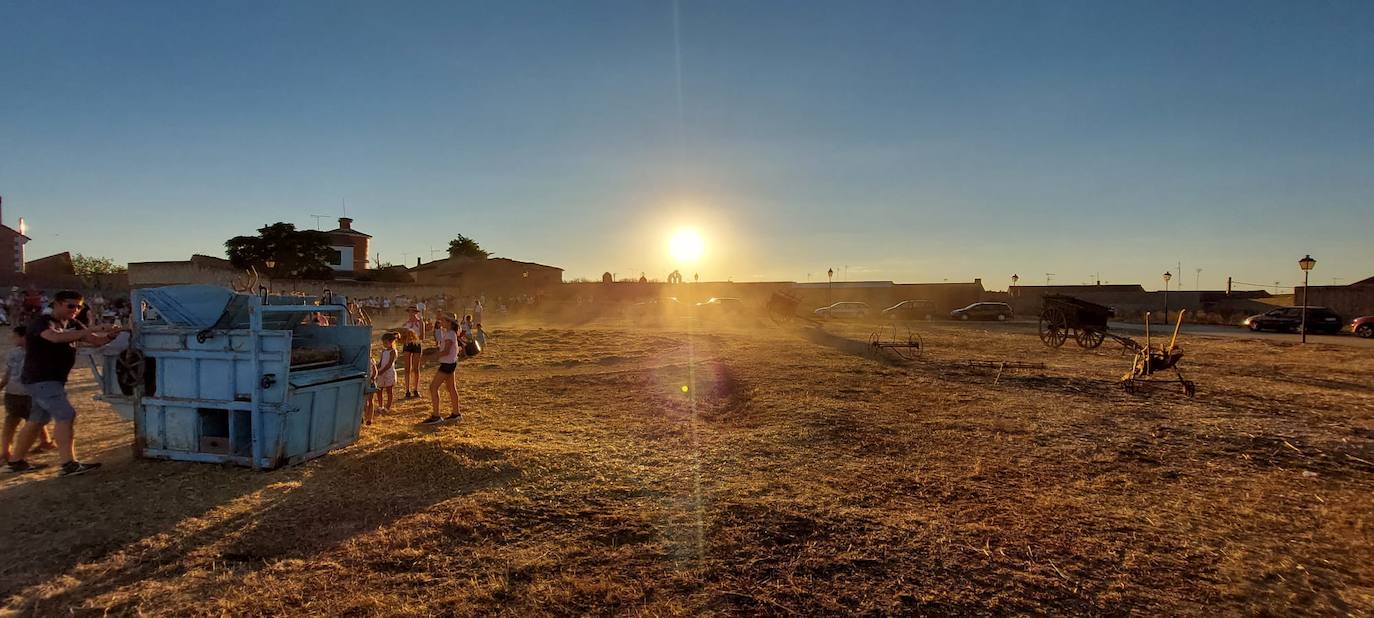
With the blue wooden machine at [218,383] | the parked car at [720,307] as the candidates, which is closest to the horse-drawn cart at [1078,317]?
the blue wooden machine at [218,383]

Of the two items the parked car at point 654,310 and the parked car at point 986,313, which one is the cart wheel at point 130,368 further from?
the parked car at point 986,313

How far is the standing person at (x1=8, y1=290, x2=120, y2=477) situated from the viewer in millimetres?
5484

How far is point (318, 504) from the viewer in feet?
16.5

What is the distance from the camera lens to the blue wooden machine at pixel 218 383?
5.74m

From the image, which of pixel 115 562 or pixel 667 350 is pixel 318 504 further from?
pixel 667 350

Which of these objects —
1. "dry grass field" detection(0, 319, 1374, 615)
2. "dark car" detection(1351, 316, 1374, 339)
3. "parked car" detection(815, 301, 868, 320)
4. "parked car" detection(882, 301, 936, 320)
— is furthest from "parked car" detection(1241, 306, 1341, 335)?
"dry grass field" detection(0, 319, 1374, 615)

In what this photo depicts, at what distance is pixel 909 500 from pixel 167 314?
745cm

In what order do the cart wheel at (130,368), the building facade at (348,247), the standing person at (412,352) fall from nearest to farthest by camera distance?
the cart wheel at (130,368), the standing person at (412,352), the building facade at (348,247)

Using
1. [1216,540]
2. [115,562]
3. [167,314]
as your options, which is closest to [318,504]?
[115,562]

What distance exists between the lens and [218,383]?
230 inches

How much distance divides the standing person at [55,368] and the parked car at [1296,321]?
130ft

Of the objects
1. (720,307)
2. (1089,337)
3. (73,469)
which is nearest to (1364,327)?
(1089,337)

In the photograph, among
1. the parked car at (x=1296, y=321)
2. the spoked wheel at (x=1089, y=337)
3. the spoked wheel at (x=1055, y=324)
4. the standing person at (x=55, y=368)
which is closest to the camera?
the standing person at (x=55, y=368)

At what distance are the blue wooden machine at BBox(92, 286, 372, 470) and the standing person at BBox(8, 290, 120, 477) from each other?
29cm
